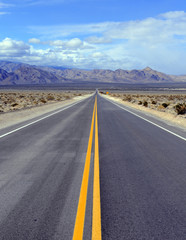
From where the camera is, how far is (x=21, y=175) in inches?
241

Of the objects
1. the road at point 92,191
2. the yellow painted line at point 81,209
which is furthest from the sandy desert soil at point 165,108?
the yellow painted line at point 81,209

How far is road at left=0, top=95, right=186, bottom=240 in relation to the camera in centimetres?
372

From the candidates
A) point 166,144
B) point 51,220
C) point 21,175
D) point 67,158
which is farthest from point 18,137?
point 51,220

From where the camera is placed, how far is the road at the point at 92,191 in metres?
3.72

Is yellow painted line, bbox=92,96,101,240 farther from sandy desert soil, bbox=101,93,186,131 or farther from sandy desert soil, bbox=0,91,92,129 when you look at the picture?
sandy desert soil, bbox=0,91,92,129

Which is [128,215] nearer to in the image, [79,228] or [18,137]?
[79,228]

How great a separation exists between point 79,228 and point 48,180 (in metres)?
2.20

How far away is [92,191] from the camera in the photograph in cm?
512

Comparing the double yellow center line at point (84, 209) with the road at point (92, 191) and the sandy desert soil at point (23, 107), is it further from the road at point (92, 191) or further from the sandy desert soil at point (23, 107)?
the sandy desert soil at point (23, 107)

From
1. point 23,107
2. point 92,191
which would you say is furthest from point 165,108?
point 92,191

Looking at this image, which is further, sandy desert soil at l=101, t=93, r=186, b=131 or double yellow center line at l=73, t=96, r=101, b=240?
sandy desert soil at l=101, t=93, r=186, b=131

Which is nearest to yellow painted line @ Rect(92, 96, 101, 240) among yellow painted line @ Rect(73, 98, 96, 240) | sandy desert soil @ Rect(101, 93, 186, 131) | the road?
the road

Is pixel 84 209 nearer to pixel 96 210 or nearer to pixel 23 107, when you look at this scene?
pixel 96 210

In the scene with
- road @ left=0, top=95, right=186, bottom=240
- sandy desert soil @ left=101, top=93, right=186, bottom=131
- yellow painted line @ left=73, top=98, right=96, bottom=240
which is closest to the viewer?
yellow painted line @ left=73, top=98, right=96, bottom=240
